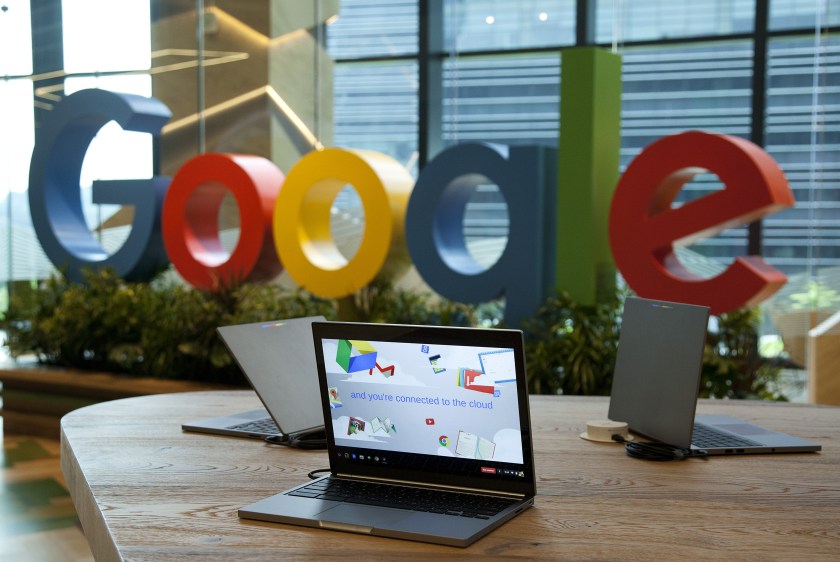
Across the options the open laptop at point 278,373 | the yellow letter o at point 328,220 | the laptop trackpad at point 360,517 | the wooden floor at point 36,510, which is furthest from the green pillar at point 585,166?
the laptop trackpad at point 360,517

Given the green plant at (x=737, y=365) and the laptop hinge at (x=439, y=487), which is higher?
the laptop hinge at (x=439, y=487)

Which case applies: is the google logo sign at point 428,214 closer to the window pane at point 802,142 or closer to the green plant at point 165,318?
the green plant at point 165,318

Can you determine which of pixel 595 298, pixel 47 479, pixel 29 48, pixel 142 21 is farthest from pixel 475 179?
pixel 29 48

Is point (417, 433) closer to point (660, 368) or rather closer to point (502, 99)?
point (660, 368)

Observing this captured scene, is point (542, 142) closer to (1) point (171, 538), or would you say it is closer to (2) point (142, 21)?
(2) point (142, 21)

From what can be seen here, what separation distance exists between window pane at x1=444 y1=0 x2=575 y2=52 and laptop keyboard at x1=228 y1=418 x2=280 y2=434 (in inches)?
207

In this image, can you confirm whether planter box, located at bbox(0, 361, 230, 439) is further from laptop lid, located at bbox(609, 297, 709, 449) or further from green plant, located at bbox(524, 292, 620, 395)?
laptop lid, located at bbox(609, 297, 709, 449)

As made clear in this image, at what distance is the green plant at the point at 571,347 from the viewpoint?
5.61 metres

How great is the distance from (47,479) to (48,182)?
136 inches

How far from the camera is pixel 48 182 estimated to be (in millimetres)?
8133

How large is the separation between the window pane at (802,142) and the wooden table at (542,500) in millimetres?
4193

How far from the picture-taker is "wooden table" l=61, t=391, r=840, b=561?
1.63 metres

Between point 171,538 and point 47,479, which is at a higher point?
point 171,538

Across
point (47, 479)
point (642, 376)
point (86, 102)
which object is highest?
point (86, 102)
